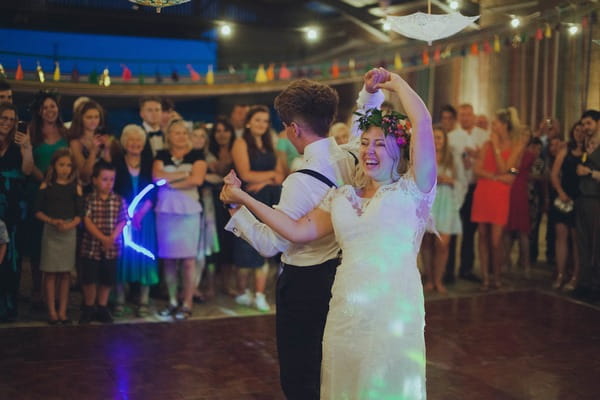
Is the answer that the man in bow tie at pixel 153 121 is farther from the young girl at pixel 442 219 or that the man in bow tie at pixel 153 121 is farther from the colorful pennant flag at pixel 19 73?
the young girl at pixel 442 219

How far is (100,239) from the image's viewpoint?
17.9 feet

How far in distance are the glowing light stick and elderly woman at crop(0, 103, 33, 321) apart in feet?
2.55

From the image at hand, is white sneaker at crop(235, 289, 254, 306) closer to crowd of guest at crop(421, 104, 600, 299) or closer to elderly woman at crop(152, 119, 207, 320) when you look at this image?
elderly woman at crop(152, 119, 207, 320)

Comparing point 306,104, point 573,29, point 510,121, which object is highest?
point 573,29

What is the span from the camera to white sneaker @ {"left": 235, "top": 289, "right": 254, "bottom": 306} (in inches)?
242

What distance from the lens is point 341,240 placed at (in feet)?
9.07

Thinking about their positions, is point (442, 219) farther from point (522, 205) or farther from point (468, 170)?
point (522, 205)

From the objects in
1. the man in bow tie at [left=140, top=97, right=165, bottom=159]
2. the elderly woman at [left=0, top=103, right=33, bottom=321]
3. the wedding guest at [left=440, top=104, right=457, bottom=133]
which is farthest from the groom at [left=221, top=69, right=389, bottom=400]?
the wedding guest at [left=440, top=104, right=457, bottom=133]

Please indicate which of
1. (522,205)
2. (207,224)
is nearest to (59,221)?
(207,224)

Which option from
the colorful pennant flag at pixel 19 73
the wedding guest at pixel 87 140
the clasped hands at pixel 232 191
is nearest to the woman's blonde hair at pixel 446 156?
the wedding guest at pixel 87 140

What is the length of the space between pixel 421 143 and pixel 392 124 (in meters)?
0.16

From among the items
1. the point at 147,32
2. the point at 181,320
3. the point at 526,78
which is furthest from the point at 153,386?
the point at 147,32

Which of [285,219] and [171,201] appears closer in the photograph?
[285,219]

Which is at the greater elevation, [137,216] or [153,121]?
[153,121]
